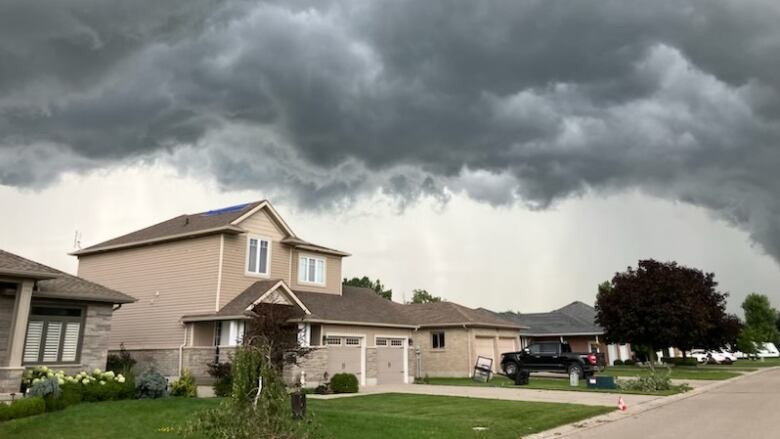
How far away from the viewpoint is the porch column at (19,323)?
55.8ft

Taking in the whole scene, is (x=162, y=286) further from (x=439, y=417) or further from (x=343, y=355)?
(x=439, y=417)

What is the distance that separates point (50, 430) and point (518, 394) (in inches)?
638

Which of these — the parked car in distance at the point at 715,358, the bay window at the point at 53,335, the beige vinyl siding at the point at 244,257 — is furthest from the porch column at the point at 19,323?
the parked car in distance at the point at 715,358

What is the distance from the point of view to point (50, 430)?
12.7m

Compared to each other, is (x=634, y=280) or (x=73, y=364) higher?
(x=634, y=280)

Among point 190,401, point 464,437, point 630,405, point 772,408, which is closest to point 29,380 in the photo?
point 190,401

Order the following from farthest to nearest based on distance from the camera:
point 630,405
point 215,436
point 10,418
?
point 630,405, point 10,418, point 215,436

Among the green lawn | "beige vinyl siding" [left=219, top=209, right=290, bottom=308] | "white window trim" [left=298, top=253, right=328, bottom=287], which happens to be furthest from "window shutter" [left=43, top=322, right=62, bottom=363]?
"white window trim" [left=298, top=253, right=328, bottom=287]

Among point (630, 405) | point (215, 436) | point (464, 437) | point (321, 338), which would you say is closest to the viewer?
point (215, 436)

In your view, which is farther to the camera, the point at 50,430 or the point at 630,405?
the point at 630,405

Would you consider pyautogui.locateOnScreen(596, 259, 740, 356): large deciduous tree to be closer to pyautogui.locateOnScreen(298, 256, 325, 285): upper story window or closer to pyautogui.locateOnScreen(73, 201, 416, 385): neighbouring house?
pyautogui.locateOnScreen(73, 201, 416, 385): neighbouring house

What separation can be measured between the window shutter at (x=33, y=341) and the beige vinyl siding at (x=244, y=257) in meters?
7.82

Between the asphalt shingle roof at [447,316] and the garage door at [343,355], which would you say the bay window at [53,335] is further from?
the asphalt shingle roof at [447,316]

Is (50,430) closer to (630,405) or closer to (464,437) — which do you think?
(464,437)
